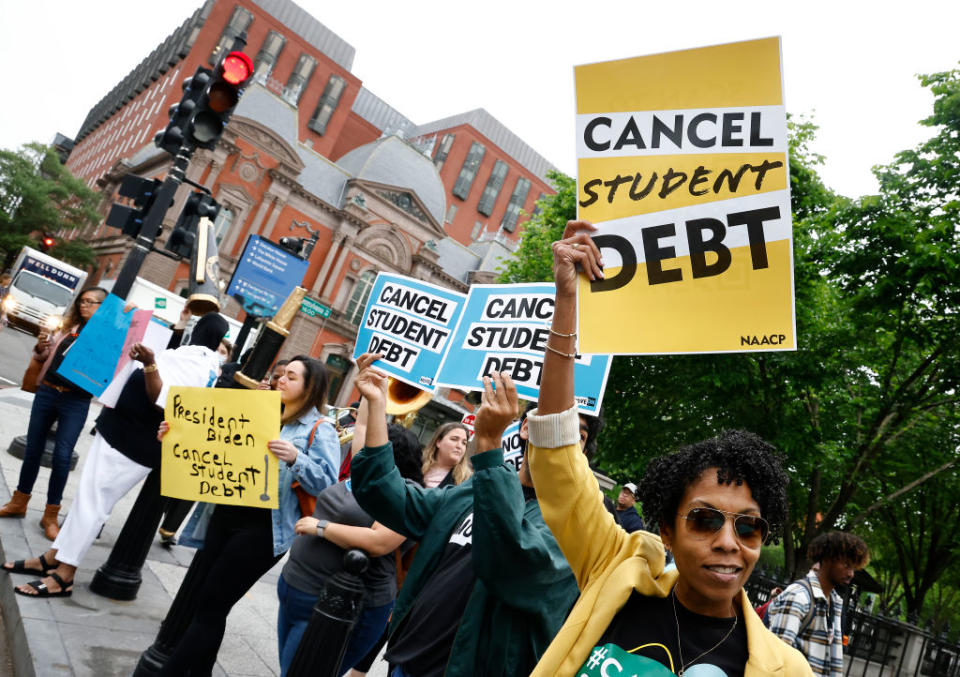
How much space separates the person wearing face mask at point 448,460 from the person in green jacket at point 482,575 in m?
2.06

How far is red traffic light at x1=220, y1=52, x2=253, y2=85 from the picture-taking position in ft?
19.0

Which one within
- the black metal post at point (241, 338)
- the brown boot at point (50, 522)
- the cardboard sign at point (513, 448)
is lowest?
the brown boot at point (50, 522)

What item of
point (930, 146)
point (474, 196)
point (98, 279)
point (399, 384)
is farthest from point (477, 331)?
point (474, 196)

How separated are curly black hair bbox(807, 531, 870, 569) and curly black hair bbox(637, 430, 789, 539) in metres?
3.53

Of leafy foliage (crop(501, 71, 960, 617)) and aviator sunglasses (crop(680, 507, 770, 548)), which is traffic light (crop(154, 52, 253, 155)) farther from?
leafy foliage (crop(501, 71, 960, 617))

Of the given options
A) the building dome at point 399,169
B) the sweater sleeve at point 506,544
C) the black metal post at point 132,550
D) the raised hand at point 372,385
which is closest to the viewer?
the sweater sleeve at point 506,544

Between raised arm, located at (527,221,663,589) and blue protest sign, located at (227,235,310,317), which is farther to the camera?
blue protest sign, located at (227,235,310,317)

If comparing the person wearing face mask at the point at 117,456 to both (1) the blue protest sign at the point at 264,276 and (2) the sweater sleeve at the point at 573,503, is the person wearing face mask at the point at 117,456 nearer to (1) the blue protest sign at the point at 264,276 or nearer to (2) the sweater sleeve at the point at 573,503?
(2) the sweater sleeve at the point at 573,503

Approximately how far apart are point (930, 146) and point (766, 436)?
5765mm

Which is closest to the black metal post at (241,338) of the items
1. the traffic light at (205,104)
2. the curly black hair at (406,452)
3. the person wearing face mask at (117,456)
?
the traffic light at (205,104)

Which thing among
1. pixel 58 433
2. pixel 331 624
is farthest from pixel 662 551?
pixel 58 433

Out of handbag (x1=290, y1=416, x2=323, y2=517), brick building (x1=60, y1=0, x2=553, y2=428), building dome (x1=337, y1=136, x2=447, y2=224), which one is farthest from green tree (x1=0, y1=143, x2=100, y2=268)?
handbag (x1=290, y1=416, x2=323, y2=517)

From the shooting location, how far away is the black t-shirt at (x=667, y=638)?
1.66 meters

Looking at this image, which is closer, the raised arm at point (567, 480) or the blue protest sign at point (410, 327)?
the raised arm at point (567, 480)
